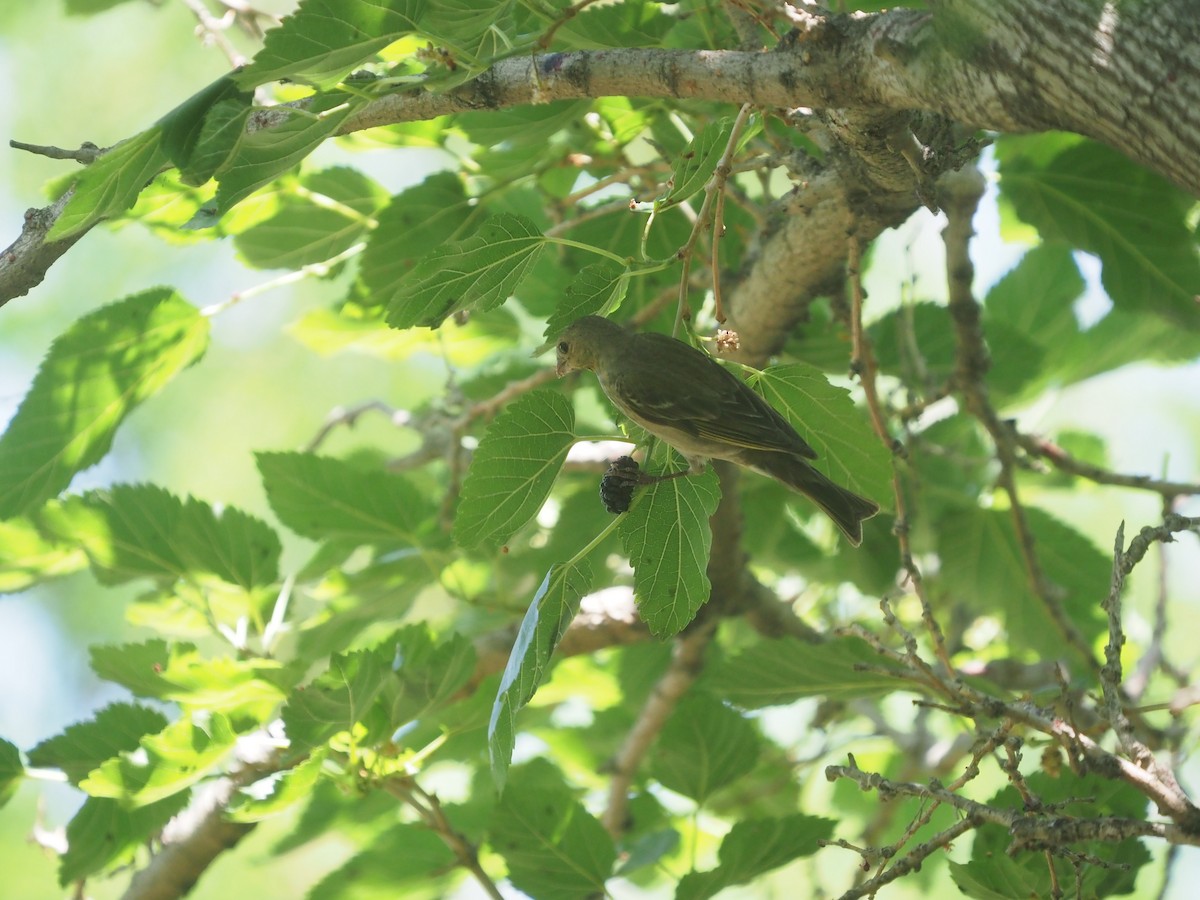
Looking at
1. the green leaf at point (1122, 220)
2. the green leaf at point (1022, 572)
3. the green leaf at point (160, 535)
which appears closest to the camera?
the green leaf at point (1122, 220)

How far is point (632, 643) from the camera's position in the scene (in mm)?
3717

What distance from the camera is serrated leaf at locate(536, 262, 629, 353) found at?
200cm

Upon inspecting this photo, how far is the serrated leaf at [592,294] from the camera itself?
200 cm

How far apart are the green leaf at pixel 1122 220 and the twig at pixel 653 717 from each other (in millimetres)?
1572

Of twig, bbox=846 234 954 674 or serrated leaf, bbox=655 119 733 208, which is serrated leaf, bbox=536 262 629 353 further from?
twig, bbox=846 234 954 674

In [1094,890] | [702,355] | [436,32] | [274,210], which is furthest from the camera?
[274,210]

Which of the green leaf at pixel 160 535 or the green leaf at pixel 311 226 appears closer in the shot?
the green leaf at pixel 160 535

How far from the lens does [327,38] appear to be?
1.72 meters

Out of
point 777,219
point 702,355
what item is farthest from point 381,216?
point 702,355

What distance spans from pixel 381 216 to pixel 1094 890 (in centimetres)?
228

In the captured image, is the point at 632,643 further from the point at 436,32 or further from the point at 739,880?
the point at 436,32

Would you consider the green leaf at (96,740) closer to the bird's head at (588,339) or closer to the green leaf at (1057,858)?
the bird's head at (588,339)

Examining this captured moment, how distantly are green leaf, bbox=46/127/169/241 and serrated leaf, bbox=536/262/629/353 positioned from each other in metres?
0.71

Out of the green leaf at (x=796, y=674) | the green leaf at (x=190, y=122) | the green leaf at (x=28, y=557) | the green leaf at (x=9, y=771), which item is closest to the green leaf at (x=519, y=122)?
the green leaf at (x=190, y=122)
